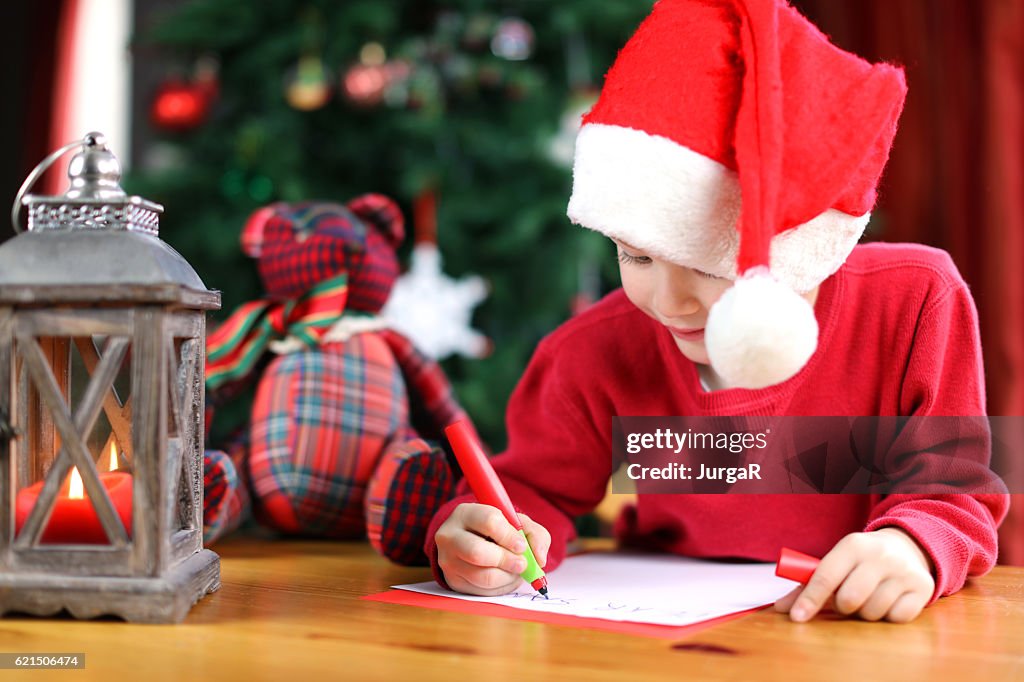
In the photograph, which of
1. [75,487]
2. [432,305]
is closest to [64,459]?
[75,487]

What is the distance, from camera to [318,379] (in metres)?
0.93

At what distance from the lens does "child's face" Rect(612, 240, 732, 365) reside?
63 cm

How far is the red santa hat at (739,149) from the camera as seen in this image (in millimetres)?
540

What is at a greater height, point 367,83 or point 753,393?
point 367,83

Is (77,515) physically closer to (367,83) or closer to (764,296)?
(764,296)

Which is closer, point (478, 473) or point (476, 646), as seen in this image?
point (476, 646)

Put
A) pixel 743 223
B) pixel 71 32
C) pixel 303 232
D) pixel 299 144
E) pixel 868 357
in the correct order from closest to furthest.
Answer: pixel 743 223
pixel 868 357
pixel 303 232
pixel 299 144
pixel 71 32

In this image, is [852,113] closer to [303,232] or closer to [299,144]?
[303,232]

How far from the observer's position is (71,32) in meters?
2.39

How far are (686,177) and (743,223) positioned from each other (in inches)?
2.4

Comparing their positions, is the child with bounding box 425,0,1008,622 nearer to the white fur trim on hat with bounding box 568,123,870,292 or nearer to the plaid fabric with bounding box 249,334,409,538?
the white fur trim on hat with bounding box 568,123,870,292

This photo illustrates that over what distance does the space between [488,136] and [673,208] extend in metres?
1.00

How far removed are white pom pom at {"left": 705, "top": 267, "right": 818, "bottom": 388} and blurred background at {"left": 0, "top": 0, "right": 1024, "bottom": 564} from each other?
0.96m

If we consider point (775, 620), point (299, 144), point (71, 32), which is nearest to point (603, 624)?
point (775, 620)
